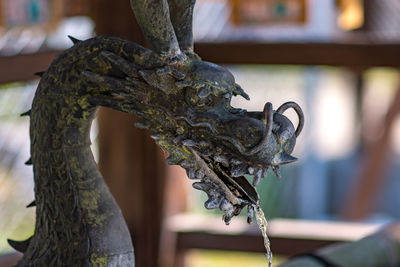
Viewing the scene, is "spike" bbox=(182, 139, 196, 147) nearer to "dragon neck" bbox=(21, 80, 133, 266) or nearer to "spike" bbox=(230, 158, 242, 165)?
"spike" bbox=(230, 158, 242, 165)

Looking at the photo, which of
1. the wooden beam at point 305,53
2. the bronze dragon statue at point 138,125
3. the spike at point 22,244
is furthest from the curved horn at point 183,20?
the wooden beam at point 305,53

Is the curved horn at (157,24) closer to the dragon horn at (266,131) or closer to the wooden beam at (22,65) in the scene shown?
the dragon horn at (266,131)

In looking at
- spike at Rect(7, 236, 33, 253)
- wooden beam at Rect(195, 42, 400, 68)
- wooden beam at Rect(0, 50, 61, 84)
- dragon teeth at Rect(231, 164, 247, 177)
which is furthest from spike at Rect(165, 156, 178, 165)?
wooden beam at Rect(195, 42, 400, 68)

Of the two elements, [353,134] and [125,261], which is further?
[353,134]

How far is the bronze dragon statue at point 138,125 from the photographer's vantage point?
105 cm

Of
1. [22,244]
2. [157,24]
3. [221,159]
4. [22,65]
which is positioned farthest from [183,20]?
[22,65]

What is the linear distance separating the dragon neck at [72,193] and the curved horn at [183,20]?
0.19 m

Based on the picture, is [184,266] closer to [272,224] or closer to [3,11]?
[272,224]

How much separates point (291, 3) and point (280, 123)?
2222mm

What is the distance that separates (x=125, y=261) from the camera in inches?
47.4

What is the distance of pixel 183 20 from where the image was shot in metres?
1.17

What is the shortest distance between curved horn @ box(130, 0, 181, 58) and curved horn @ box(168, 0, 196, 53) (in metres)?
0.09

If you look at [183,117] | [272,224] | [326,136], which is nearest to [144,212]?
[272,224]

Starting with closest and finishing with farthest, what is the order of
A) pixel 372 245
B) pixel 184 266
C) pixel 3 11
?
pixel 372 245
pixel 3 11
pixel 184 266
